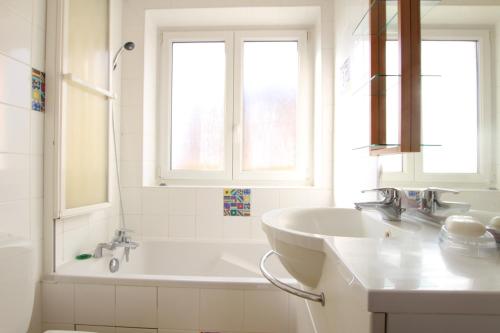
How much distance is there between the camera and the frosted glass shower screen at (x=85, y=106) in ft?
4.82

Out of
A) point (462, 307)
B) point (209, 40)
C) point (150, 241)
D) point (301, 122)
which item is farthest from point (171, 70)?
point (462, 307)

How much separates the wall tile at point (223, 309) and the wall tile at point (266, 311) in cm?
3

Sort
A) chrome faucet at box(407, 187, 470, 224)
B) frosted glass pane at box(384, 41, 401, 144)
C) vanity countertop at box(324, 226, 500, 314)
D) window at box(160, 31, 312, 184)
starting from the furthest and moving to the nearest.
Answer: window at box(160, 31, 312, 184)
frosted glass pane at box(384, 41, 401, 144)
chrome faucet at box(407, 187, 470, 224)
vanity countertop at box(324, 226, 500, 314)

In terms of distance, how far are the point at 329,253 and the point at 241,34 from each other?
2.06 metres

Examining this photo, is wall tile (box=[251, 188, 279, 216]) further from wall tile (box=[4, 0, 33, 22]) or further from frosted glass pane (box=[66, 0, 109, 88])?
wall tile (box=[4, 0, 33, 22])

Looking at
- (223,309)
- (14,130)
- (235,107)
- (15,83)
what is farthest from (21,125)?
(235,107)

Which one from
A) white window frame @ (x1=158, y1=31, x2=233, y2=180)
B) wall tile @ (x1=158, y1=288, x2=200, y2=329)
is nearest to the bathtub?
wall tile @ (x1=158, y1=288, x2=200, y2=329)

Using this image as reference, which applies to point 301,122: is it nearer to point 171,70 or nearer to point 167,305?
point 171,70

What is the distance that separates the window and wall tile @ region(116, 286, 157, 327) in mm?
1015

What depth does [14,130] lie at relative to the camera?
1.22m

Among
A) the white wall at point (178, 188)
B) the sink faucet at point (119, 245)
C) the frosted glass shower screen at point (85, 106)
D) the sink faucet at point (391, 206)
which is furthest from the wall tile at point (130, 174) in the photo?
the sink faucet at point (391, 206)

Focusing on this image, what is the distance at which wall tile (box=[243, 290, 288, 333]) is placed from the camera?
1312mm

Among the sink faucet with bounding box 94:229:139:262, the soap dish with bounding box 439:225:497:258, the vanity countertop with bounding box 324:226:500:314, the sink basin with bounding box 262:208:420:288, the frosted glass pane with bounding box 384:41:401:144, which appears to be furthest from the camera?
the sink faucet with bounding box 94:229:139:262

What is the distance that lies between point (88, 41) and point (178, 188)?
41.5 inches
